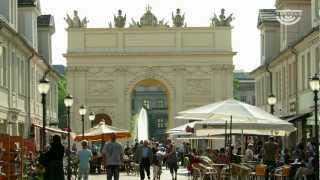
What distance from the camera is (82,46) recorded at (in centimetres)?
7700

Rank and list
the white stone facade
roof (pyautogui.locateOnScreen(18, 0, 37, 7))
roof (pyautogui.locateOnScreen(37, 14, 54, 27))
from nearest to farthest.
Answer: roof (pyautogui.locateOnScreen(18, 0, 37, 7)) < roof (pyautogui.locateOnScreen(37, 14, 54, 27)) < the white stone facade

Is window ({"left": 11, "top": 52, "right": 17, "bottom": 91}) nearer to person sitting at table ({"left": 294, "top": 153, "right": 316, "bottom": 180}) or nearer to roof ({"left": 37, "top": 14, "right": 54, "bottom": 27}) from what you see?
roof ({"left": 37, "top": 14, "right": 54, "bottom": 27})

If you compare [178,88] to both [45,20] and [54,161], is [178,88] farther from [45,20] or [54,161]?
[54,161]

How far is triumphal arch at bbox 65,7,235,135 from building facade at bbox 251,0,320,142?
8.80 metres

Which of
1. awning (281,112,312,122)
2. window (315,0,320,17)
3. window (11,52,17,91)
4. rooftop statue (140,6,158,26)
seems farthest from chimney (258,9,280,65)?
window (11,52,17,91)

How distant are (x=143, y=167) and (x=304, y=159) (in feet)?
24.2

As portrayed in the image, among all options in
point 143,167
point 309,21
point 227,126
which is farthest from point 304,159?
point 309,21

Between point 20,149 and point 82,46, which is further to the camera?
point 82,46

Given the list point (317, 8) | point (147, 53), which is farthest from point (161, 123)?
point (317, 8)

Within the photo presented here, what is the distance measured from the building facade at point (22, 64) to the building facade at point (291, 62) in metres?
14.0

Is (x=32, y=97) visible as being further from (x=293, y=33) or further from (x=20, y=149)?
(x=20, y=149)

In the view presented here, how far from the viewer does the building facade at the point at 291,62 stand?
145 ft

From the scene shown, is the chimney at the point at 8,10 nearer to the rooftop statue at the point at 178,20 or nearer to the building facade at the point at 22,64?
the building facade at the point at 22,64

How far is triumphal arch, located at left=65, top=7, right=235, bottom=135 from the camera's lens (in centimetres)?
7606
